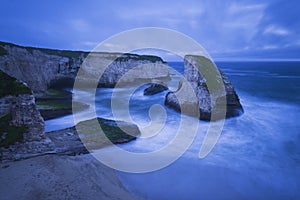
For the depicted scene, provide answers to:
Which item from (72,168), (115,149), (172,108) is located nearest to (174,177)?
(115,149)

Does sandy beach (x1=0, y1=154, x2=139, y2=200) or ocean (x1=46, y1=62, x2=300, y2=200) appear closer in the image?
sandy beach (x1=0, y1=154, x2=139, y2=200)

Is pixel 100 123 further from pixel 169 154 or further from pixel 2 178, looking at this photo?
pixel 2 178

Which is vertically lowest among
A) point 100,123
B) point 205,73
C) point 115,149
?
point 115,149

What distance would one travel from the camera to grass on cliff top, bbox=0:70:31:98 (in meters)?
8.71

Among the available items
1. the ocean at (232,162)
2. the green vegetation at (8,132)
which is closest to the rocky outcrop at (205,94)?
the ocean at (232,162)

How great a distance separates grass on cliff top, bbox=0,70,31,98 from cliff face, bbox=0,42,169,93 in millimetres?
11428

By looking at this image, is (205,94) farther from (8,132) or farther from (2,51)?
(2,51)

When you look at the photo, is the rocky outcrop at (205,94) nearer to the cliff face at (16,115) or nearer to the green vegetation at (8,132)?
the cliff face at (16,115)

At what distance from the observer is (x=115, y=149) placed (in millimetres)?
11430

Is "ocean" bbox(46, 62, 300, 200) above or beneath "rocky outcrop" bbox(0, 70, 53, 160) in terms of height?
beneath

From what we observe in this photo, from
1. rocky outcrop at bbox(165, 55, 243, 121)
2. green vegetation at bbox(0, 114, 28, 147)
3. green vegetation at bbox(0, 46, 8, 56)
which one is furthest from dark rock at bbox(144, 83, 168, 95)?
green vegetation at bbox(0, 114, 28, 147)

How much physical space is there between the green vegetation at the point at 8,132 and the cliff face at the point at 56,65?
12136mm

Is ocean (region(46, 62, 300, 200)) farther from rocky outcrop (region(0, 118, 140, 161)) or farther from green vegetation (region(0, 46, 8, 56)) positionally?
green vegetation (region(0, 46, 8, 56))

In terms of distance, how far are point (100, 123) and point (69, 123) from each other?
129 inches
